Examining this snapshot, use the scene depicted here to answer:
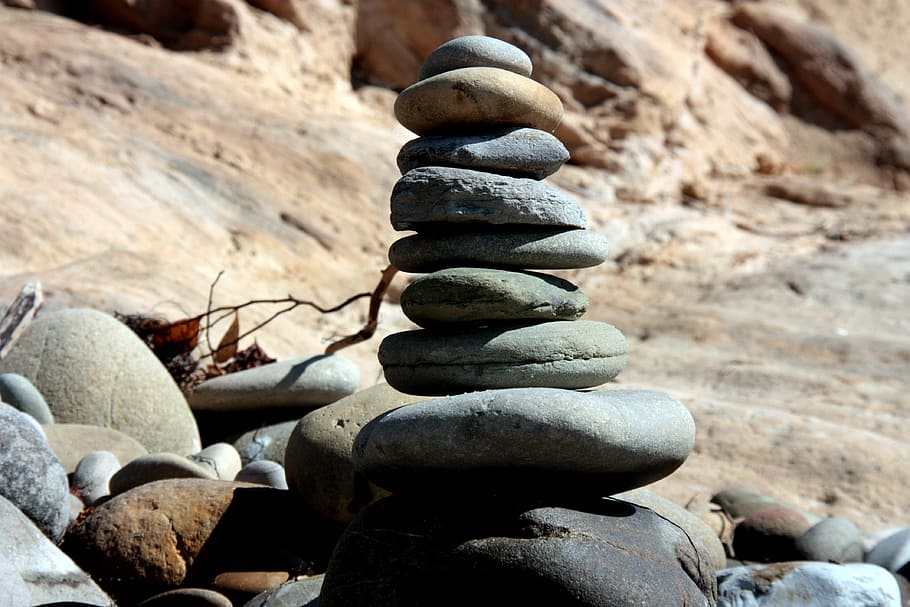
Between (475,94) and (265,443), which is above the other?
(475,94)

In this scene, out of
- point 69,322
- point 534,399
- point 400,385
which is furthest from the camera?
point 69,322

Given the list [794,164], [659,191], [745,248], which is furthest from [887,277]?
[794,164]

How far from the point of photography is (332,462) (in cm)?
437

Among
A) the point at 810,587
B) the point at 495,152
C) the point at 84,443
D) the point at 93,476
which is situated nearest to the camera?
the point at 495,152

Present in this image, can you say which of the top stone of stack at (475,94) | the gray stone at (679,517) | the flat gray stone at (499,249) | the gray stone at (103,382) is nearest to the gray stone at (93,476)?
the gray stone at (103,382)

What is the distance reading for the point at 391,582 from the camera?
10.4ft

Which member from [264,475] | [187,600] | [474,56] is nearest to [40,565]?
[187,600]

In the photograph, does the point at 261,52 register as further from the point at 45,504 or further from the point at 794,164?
A: the point at 45,504

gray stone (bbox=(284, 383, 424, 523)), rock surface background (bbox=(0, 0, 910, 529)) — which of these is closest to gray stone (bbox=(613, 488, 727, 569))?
gray stone (bbox=(284, 383, 424, 523))

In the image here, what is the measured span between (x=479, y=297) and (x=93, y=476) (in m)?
2.39

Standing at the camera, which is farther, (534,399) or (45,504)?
(45,504)

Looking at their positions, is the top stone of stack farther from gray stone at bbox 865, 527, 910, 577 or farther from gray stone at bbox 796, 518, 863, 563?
gray stone at bbox 865, 527, 910, 577

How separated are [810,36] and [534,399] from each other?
1768 cm

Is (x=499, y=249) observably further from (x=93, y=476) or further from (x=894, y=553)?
(x=894, y=553)
